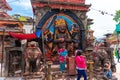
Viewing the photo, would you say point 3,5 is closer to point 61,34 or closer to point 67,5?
point 67,5

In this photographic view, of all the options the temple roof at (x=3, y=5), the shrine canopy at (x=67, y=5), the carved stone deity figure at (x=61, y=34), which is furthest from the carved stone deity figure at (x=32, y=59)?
the temple roof at (x=3, y=5)

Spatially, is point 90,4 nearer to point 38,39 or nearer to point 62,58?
point 38,39

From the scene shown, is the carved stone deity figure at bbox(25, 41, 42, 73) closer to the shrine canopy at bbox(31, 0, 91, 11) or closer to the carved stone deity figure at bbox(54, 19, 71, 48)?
the carved stone deity figure at bbox(54, 19, 71, 48)

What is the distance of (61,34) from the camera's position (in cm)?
1909

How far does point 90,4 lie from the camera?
19312 millimetres

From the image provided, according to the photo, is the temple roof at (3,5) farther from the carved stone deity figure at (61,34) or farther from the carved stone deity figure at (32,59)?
the carved stone deity figure at (32,59)

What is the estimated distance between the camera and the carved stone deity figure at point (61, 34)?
18984mm

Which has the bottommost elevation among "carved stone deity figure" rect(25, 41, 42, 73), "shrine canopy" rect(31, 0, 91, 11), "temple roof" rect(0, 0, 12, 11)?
"carved stone deity figure" rect(25, 41, 42, 73)

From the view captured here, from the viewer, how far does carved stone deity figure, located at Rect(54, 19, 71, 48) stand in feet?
62.3

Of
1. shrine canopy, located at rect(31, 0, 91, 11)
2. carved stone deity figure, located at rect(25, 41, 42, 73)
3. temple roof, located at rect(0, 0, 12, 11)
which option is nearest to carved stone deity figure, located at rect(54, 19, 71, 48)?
shrine canopy, located at rect(31, 0, 91, 11)

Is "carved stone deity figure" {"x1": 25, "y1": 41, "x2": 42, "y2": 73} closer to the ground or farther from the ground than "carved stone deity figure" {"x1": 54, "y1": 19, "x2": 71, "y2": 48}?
closer to the ground

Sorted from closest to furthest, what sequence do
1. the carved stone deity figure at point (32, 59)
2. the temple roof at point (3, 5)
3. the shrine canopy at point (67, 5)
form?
1. the carved stone deity figure at point (32, 59)
2. the shrine canopy at point (67, 5)
3. the temple roof at point (3, 5)

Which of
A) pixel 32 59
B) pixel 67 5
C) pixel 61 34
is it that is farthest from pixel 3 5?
pixel 32 59

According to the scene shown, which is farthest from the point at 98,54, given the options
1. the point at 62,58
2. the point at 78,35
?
the point at 78,35
